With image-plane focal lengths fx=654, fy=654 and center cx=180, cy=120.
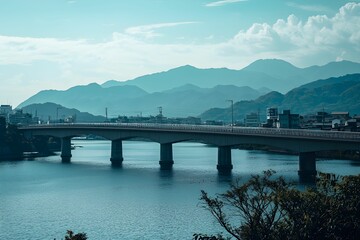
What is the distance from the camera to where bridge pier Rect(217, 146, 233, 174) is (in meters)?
63.8

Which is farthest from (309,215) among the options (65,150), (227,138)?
(65,150)

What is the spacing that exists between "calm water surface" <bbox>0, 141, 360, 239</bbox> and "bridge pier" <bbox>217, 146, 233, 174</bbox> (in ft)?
2.82

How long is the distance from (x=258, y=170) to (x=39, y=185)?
20.5 m

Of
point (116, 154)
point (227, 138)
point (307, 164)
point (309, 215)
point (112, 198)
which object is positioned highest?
point (227, 138)

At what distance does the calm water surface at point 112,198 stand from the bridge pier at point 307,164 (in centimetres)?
95

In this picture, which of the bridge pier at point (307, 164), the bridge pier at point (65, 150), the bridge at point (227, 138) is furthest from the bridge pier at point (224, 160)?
the bridge pier at point (65, 150)

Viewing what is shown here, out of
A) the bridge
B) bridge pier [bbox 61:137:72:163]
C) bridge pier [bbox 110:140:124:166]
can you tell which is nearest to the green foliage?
the bridge

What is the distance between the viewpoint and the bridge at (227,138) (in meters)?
55.9

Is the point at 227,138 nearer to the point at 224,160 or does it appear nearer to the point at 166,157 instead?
the point at 224,160

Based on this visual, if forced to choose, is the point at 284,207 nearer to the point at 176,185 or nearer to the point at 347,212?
the point at 347,212

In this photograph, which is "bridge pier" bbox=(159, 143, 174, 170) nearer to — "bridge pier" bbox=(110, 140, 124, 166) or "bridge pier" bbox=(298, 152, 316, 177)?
"bridge pier" bbox=(110, 140, 124, 166)

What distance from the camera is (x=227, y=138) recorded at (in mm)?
64812

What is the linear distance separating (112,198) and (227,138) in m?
22.1

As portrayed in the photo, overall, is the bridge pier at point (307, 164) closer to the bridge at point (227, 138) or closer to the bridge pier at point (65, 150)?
the bridge at point (227, 138)
